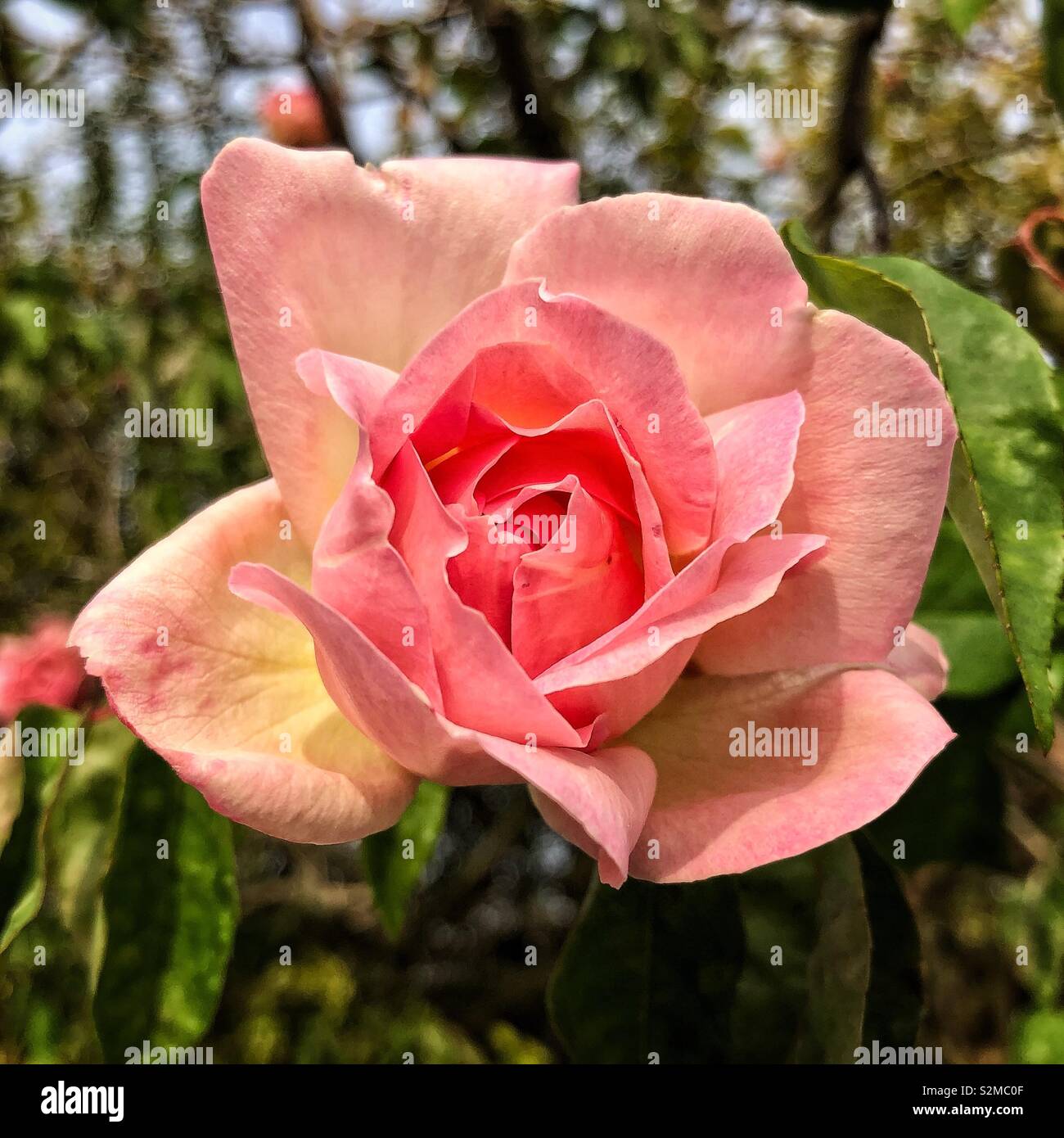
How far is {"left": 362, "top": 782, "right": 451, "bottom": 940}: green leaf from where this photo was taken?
2.66 feet

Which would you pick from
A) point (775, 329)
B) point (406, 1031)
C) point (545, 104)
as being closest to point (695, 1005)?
point (775, 329)

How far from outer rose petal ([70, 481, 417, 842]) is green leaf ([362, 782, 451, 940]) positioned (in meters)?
0.35

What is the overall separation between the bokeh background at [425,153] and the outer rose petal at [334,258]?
0.77m

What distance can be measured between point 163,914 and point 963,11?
917mm

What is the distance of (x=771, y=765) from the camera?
451 mm

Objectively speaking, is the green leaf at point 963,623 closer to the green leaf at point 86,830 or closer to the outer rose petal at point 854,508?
the outer rose petal at point 854,508

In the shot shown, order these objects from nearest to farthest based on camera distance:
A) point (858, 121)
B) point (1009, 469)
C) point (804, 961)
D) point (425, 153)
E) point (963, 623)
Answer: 1. point (1009, 469)
2. point (804, 961)
3. point (963, 623)
4. point (858, 121)
5. point (425, 153)
